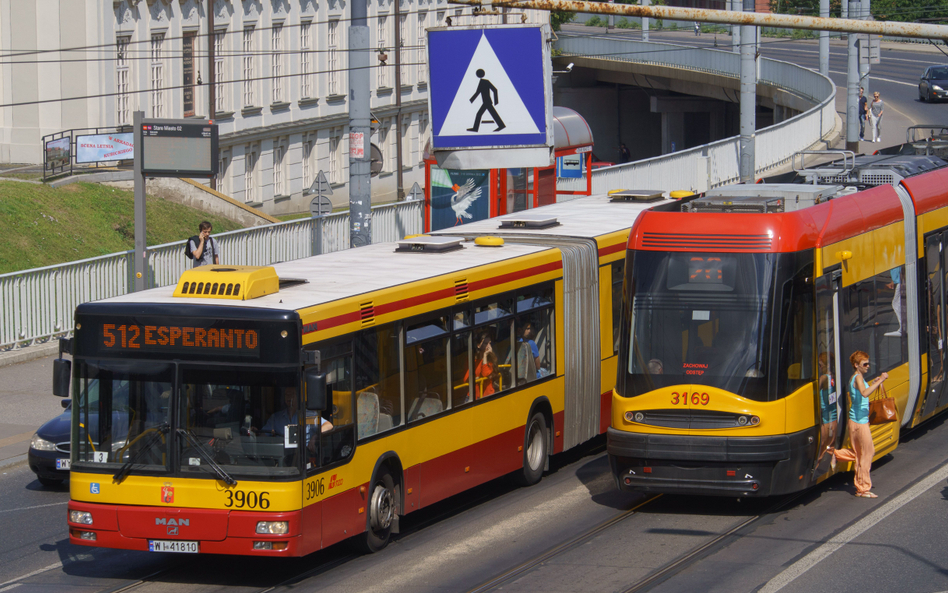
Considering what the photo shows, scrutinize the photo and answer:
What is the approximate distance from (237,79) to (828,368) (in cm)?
3344

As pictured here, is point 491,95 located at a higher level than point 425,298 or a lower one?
higher

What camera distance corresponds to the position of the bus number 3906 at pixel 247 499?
9469mm

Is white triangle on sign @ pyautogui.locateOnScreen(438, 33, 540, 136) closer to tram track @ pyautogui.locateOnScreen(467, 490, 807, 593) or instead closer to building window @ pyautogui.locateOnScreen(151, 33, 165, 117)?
tram track @ pyautogui.locateOnScreen(467, 490, 807, 593)

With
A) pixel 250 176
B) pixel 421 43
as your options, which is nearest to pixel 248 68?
pixel 250 176

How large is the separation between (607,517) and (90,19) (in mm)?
27704

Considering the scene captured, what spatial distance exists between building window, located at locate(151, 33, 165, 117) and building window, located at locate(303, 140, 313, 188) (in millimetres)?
9280

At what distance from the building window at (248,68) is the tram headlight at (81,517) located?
3408cm

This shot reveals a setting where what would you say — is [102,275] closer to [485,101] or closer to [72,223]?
[72,223]

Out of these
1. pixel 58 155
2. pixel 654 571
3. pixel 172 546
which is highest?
pixel 58 155

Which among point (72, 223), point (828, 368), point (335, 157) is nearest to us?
point (828, 368)

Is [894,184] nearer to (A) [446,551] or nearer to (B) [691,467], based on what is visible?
(B) [691,467]

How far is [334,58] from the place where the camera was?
1912 inches

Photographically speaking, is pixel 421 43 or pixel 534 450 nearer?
pixel 534 450

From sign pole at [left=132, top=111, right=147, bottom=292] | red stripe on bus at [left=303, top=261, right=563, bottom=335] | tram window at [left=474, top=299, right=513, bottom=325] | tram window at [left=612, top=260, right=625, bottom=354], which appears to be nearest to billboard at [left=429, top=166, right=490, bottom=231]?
sign pole at [left=132, top=111, right=147, bottom=292]
